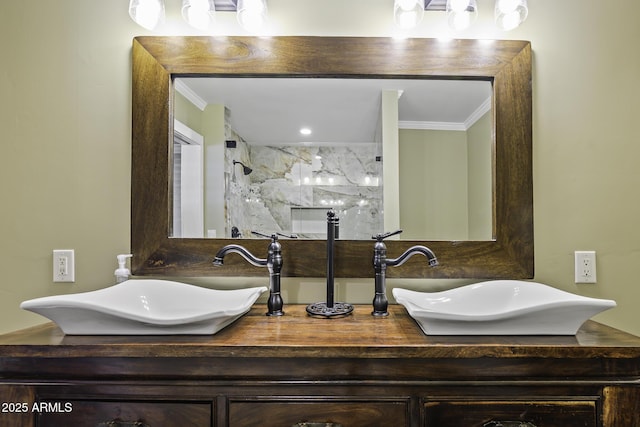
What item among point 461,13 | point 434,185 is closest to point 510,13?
point 461,13

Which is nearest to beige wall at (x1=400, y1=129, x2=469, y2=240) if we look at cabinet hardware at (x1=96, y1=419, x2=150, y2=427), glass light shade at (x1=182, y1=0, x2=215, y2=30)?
glass light shade at (x1=182, y1=0, x2=215, y2=30)

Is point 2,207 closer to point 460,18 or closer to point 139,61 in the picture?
point 139,61

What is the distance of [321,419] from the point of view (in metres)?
0.83

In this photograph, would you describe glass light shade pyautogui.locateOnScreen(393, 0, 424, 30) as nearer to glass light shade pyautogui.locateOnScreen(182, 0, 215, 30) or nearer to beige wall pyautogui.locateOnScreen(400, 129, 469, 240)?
beige wall pyautogui.locateOnScreen(400, 129, 469, 240)

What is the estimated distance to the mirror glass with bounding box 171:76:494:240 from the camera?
1.32 meters

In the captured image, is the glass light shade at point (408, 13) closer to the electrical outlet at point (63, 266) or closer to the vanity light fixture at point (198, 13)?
the vanity light fixture at point (198, 13)

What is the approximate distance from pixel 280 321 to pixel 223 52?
1.08 meters

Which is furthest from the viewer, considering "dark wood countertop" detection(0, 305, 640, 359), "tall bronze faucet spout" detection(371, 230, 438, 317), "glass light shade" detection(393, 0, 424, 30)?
"glass light shade" detection(393, 0, 424, 30)

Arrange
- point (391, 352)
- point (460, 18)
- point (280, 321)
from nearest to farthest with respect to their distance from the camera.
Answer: point (391, 352)
point (280, 321)
point (460, 18)

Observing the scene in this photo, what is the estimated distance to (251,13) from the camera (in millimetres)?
1318

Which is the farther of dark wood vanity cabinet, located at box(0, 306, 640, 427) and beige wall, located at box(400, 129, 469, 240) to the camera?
beige wall, located at box(400, 129, 469, 240)

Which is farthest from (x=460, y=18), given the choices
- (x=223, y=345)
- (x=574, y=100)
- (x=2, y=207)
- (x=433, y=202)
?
(x=2, y=207)

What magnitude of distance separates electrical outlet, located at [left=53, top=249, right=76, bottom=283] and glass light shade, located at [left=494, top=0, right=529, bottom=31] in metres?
1.97

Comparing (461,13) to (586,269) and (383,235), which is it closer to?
(383,235)
